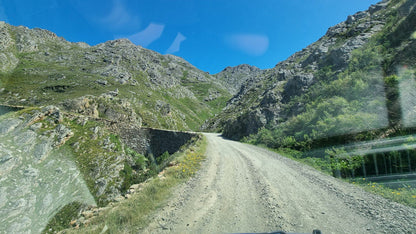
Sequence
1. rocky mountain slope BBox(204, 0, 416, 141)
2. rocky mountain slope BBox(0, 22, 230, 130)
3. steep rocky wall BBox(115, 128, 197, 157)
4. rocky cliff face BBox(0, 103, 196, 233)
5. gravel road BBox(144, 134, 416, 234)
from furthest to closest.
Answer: rocky mountain slope BBox(0, 22, 230, 130) < steep rocky wall BBox(115, 128, 197, 157) < rocky mountain slope BBox(204, 0, 416, 141) < rocky cliff face BBox(0, 103, 196, 233) < gravel road BBox(144, 134, 416, 234)

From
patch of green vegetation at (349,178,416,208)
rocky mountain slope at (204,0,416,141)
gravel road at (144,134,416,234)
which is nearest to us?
gravel road at (144,134,416,234)

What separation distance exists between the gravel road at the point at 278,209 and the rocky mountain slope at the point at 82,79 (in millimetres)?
47178

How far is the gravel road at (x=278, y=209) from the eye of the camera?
12.6 feet

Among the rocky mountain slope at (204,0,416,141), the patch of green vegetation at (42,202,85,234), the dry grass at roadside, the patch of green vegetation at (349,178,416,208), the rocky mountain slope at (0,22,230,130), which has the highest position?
the rocky mountain slope at (0,22,230,130)

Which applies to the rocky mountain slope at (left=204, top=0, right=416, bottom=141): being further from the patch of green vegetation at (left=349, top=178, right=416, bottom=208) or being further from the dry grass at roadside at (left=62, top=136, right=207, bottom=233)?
the dry grass at roadside at (left=62, top=136, right=207, bottom=233)

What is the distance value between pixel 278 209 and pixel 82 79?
80418 mm

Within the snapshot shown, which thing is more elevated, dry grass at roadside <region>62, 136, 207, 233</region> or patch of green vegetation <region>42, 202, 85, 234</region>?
dry grass at roadside <region>62, 136, 207, 233</region>

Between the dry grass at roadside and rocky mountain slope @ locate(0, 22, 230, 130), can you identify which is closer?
the dry grass at roadside

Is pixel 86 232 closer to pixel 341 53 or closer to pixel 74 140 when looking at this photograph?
pixel 74 140

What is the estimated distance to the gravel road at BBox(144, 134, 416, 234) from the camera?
383cm

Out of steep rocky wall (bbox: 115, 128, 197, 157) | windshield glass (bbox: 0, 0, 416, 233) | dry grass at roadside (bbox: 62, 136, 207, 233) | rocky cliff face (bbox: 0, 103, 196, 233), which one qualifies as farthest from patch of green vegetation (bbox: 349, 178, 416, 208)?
steep rocky wall (bbox: 115, 128, 197, 157)

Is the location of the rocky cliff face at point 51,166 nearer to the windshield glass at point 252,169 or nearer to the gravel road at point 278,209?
the windshield glass at point 252,169

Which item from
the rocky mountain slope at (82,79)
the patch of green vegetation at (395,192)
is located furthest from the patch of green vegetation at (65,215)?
the rocky mountain slope at (82,79)

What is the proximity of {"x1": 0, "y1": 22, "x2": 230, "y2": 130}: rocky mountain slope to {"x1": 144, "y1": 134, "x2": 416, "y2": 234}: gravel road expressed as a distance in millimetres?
47178
